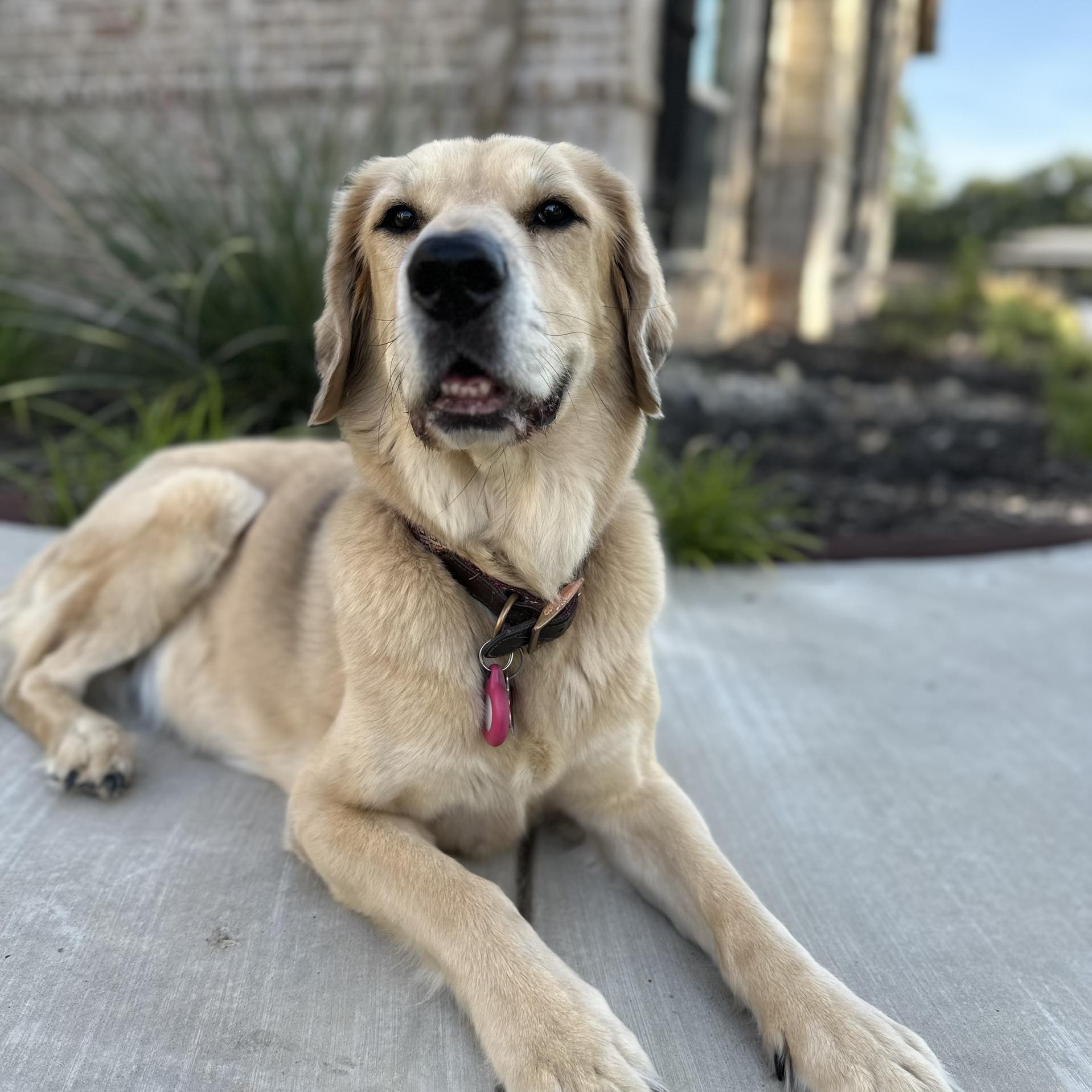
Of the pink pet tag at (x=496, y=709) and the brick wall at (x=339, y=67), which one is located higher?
the brick wall at (x=339, y=67)

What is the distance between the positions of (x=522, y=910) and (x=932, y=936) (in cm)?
91

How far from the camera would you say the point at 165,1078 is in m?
1.63

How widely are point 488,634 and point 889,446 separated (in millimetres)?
5427

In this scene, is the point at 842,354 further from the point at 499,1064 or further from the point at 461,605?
the point at 499,1064

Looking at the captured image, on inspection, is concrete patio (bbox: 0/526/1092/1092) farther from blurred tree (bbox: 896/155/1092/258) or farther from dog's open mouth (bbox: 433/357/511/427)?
blurred tree (bbox: 896/155/1092/258)

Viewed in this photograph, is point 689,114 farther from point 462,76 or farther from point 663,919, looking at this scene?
point 663,919

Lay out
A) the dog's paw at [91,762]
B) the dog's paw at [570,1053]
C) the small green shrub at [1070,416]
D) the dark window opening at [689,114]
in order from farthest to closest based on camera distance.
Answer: the dark window opening at [689,114], the small green shrub at [1070,416], the dog's paw at [91,762], the dog's paw at [570,1053]

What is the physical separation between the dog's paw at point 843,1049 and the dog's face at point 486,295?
4.05ft

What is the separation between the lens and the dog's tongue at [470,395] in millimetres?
1959

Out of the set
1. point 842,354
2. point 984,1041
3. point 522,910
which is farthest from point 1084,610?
point 842,354

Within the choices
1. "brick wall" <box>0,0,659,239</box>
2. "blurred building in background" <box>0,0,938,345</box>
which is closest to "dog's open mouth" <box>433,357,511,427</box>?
"blurred building in background" <box>0,0,938,345</box>

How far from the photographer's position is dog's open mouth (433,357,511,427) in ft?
6.40

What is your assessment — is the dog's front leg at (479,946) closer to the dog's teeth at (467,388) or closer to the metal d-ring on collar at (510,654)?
the metal d-ring on collar at (510,654)

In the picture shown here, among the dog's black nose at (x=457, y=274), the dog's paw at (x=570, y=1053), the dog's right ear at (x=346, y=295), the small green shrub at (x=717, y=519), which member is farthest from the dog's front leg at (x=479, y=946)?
the small green shrub at (x=717, y=519)
